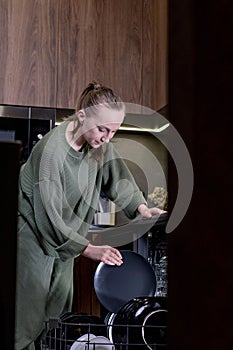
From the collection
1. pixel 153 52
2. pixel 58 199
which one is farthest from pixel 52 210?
pixel 153 52

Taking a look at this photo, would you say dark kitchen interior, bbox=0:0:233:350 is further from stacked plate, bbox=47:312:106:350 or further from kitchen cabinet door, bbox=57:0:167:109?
kitchen cabinet door, bbox=57:0:167:109

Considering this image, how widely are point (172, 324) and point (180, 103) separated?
0.31 feet

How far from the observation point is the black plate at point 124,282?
142cm

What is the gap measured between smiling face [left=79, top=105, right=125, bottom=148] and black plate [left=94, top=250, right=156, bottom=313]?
2.09 feet

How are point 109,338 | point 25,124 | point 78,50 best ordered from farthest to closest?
point 78,50, point 25,124, point 109,338

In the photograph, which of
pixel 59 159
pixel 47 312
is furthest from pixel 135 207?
pixel 47 312

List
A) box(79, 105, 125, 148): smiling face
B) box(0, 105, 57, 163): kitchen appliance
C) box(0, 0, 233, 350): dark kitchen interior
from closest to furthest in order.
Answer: box(0, 0, 233, 350): dark kitchen interior → box(79, 105, 125, 148): smiling face → box(0, 105, 57, 163): kitchen appliance

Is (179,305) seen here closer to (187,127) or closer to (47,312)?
(187,127)

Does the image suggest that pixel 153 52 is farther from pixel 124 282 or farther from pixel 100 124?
pixel 124 282

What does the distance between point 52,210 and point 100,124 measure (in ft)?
1.04

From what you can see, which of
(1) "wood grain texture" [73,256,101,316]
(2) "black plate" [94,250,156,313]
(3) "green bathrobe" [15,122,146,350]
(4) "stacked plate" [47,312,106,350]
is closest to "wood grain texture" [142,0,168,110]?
(1) "wood grain texture" [73,256,101,316]

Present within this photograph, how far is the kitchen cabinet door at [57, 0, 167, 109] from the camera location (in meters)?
2.96

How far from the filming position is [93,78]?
2980mm

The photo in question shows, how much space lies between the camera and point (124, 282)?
4.81 ft
